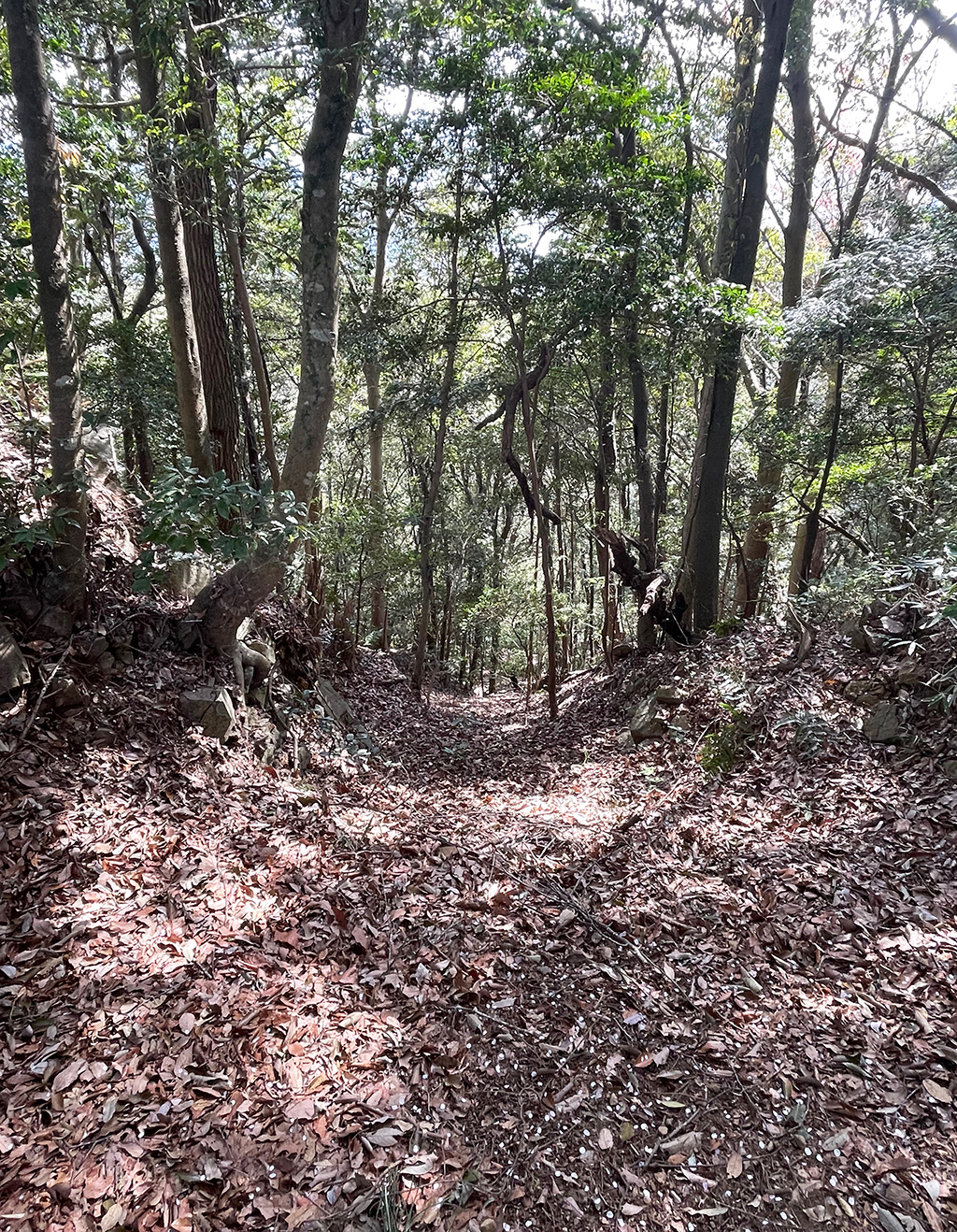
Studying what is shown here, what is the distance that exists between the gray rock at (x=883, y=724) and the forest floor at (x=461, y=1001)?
19cm

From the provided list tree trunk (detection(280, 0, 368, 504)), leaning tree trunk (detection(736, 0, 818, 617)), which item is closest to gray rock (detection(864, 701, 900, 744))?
leaning tree trunk (detection(736, 0, 818, 617))

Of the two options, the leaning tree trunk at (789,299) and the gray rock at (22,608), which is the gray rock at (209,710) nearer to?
the gray rock at (22,608)

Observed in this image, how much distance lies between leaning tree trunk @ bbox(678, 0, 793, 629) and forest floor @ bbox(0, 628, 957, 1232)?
11.6 ft

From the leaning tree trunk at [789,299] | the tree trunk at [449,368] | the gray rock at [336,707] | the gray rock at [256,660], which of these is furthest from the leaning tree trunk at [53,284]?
the leaning tree trunk at [789,299]

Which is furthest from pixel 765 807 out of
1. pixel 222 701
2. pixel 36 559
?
pixel 36 559

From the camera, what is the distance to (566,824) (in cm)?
538

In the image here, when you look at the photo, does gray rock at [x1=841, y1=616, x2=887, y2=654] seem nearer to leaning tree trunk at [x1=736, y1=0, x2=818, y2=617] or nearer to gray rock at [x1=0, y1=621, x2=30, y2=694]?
leaning tree trunk at [x1=736, y1=0, x2=818, y2=617]

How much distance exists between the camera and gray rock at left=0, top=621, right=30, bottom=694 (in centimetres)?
385

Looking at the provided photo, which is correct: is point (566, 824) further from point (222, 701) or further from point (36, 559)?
point (36, 559)

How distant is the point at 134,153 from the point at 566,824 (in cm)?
686

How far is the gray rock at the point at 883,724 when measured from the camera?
5.01 m

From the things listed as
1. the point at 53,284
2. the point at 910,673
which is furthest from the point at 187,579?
the point at 910,673

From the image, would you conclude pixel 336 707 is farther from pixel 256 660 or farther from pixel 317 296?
pixel 317 296

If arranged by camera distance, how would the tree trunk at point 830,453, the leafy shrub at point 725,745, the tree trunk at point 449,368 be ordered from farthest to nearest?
the tree trunk at point 449,368 < the tree trunk at point 830,453 < the leafy shrub at point 725,745
